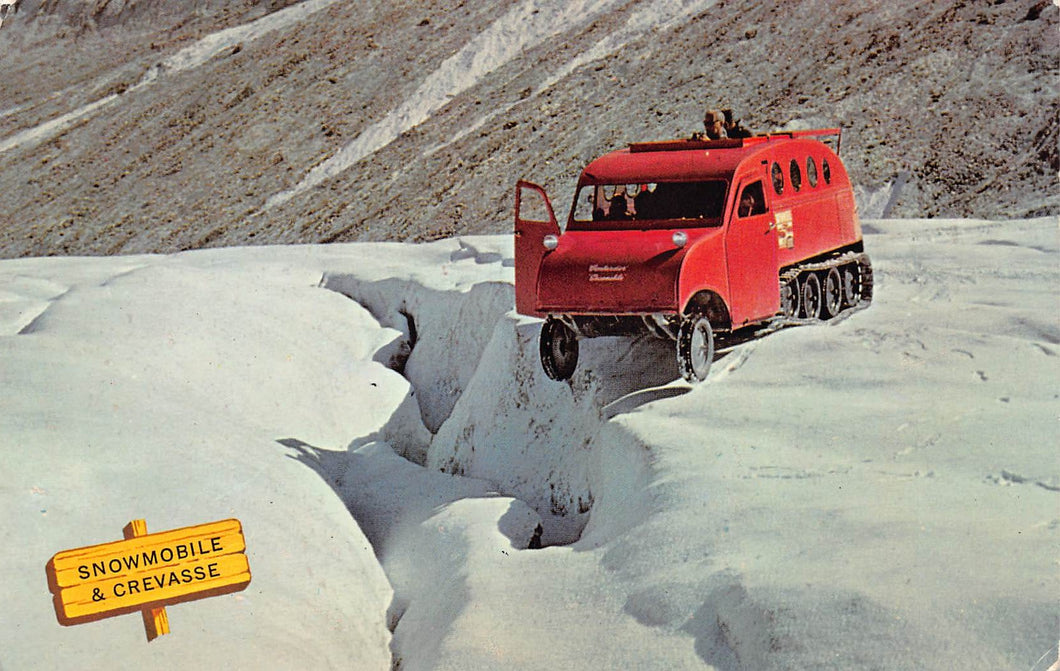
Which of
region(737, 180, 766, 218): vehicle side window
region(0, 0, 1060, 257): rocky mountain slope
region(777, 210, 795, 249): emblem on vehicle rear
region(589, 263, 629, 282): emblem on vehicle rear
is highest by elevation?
region(737, 180, 766, 218): vehicle side window

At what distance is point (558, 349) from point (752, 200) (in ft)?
7.32

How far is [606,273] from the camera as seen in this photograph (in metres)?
9.23

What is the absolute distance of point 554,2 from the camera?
135 feet

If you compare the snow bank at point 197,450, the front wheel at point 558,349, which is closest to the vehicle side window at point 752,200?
the front wheel at point 558,349

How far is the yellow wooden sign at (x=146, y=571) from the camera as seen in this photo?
203 inches

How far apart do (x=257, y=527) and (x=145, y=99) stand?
39.4 m

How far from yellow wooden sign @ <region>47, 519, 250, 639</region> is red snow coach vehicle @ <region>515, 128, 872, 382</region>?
4.58 m

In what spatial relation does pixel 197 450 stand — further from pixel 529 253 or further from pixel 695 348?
pixel 695 348

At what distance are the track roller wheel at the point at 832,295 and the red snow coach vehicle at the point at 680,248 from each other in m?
0.24

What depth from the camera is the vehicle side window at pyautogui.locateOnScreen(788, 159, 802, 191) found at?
10855 millimetres

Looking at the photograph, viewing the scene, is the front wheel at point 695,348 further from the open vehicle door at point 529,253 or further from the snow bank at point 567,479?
the open vehicle door at point 529,253

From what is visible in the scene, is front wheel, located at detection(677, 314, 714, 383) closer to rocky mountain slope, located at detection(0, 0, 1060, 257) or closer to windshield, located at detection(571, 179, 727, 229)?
windshield, located at detection(571, 179, 727, 229)

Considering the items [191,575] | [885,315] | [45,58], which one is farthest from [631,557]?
[45,58]

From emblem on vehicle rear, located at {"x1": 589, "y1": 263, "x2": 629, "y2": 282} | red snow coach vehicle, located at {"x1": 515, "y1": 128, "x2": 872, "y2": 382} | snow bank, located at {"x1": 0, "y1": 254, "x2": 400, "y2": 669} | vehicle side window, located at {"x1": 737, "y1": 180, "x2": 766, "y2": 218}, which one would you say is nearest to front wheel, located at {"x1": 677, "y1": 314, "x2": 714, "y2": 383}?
red snow coach vehicle, located at {"x1": 515, "y1": 128, "x2": 872, "y2": 382}
